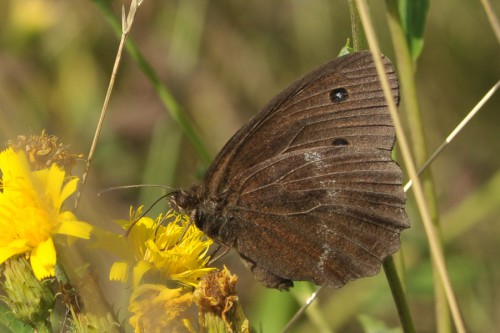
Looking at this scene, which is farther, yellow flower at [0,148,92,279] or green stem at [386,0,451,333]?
green stem at [386,0,451,333]

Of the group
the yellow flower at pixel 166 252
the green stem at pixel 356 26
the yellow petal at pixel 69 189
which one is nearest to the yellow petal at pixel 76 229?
the yellow petal at pixel 69 189

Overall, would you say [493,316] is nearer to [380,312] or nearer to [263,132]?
[380,312]

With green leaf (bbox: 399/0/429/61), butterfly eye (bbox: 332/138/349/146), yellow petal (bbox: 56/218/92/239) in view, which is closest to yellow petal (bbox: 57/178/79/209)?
yellow petal (bbox: 56/218/92/239)

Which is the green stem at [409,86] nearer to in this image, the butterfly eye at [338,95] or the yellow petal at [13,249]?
the butterfly eye at [338,95]

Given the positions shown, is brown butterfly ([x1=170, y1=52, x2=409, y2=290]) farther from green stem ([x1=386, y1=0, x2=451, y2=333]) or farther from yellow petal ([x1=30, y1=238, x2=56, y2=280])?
yellow petal ([x1=30, y1=238, x2=56, y2=280])

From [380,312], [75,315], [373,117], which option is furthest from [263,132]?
[380,312]

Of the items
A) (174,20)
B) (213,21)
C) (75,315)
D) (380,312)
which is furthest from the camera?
(213,21)
